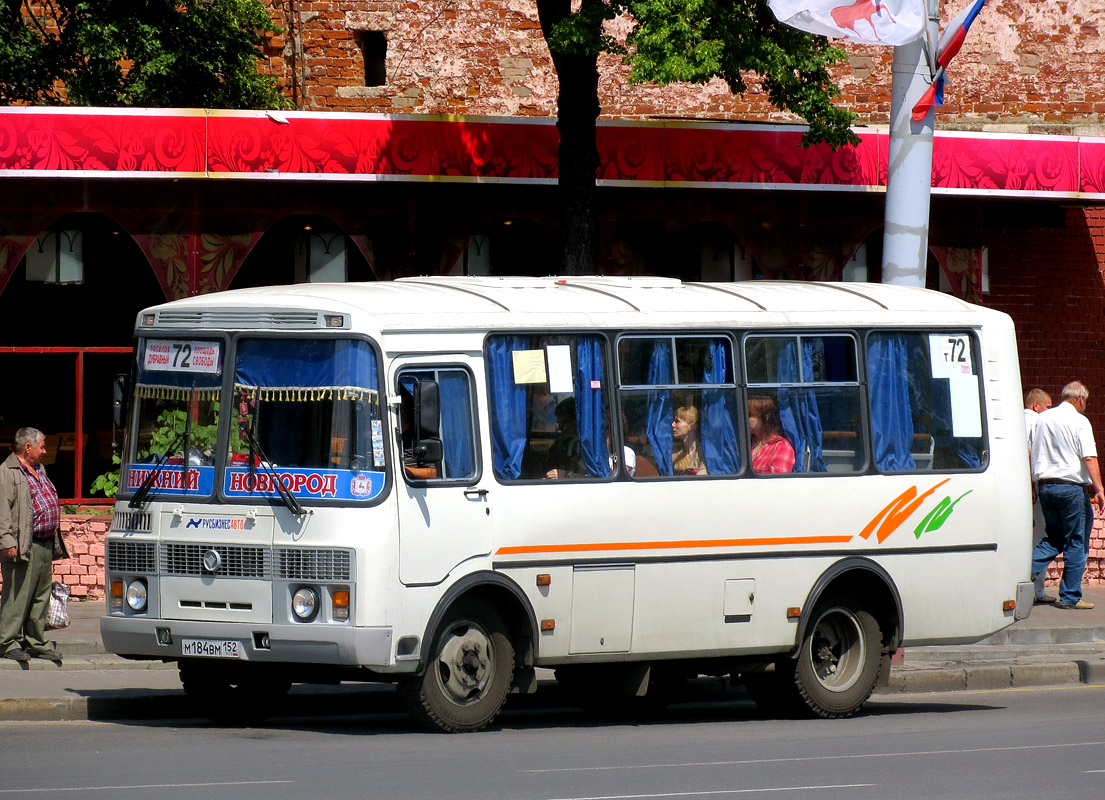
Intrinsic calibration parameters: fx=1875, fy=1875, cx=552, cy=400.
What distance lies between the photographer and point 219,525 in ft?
35.4

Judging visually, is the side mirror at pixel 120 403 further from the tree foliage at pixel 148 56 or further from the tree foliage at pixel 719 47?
the tree foliage at pixel 148 56

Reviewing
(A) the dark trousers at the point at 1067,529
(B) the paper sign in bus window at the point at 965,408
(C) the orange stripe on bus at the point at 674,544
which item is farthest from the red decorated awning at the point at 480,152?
(C) the orange stripe on bus at the point at 674,544

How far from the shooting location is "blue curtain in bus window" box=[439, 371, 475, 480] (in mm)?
10938

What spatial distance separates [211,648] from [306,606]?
65 cm

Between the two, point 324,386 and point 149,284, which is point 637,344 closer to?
point 324,386

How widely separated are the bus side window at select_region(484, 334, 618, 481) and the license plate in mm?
1824

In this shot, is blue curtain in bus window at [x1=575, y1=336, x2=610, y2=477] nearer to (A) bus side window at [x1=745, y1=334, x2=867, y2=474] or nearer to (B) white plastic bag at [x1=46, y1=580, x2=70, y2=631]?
(A) bus side window at [x1=745, y1=334, x2=867, y2=474]

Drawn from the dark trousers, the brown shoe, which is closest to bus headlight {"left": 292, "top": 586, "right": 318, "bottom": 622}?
the dark trousers

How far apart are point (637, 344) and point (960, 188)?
34.6ft

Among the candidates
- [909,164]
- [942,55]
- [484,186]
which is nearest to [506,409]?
[909,164]

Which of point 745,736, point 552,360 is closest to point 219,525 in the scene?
point 552,360

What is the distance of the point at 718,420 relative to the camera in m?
12.0

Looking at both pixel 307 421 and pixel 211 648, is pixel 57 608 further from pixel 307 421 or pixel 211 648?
pixel 307 421

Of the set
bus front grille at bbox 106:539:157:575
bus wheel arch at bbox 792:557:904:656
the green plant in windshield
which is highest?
the green plant in windshield
